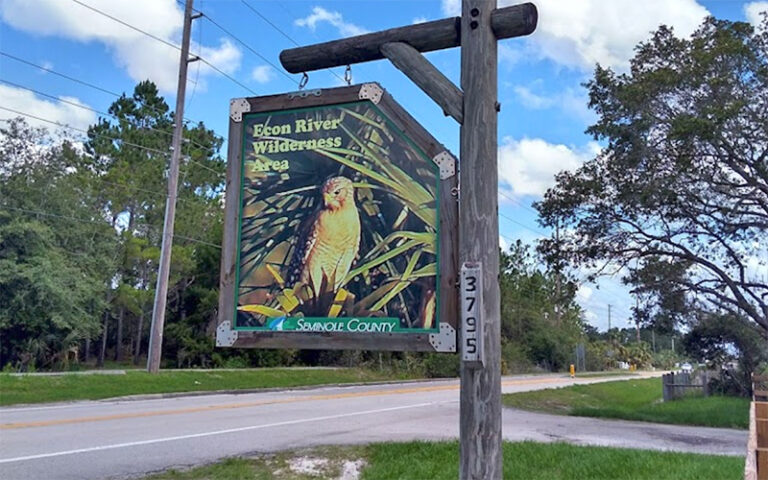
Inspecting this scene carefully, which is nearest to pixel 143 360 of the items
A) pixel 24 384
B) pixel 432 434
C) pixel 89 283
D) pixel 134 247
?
pixel 134 247

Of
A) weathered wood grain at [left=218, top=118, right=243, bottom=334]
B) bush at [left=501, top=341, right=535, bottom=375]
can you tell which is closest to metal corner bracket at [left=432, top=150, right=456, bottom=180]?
weathered wood grain at [left=218, top=118, right=243, bottom=334]

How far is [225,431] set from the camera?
11.1m

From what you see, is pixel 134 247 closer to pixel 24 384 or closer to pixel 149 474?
pixel 24 384

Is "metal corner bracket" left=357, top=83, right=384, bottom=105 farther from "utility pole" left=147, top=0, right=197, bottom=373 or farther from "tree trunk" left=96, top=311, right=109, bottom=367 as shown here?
"tree trunk" left=96, top=311, right=109, bottom=367

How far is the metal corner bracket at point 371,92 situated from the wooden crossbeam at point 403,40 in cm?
30

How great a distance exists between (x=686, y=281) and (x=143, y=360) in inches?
1015

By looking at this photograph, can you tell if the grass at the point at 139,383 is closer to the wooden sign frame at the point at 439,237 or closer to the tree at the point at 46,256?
the tree at the point at 46,256

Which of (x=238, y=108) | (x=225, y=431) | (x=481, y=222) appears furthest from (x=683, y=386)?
(x=238, y=108)

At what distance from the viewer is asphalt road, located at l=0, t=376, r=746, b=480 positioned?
27.0 feet

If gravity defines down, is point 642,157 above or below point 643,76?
below

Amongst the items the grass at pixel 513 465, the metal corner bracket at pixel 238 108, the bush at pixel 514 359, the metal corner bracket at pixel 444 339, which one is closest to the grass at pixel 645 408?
the grass at pixel 513 465

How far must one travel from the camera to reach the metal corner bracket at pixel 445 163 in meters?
4.67

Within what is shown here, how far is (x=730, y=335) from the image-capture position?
72.9ft

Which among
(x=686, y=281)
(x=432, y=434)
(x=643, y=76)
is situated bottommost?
(x=432, y=434)
